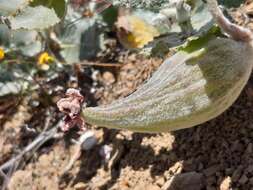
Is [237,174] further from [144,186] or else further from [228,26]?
[228,26]

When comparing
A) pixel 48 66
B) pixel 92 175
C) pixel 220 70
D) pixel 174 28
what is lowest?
pixel 92 175

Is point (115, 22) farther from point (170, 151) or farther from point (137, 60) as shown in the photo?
point (170, 151)

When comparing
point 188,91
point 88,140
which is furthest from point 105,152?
point 188,91

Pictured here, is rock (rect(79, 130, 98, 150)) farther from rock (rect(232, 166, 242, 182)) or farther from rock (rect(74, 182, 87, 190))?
rock (rect(232, 166, 242, 182))

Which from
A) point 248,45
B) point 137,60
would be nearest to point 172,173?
point 248,45

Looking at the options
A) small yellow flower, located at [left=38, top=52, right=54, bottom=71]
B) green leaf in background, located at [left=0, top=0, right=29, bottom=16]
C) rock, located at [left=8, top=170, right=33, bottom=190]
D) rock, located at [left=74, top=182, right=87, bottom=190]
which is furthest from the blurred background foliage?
rock, located at [left=74, top=182, right=87, bottom=190]

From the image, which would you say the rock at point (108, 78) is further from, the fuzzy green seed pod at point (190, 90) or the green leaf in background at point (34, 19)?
the fuzzy green seed pod at point (190, 90)

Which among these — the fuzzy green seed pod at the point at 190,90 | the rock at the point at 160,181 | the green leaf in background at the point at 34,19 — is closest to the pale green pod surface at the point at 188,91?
the fuzzy green seed pod at the point at 190,90
